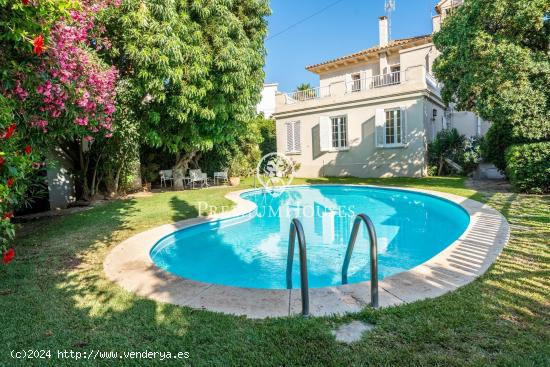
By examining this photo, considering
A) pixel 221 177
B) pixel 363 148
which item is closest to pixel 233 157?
pixel 221 177

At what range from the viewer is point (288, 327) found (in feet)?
9.39

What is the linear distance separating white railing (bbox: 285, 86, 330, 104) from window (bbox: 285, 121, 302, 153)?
1.59 meters

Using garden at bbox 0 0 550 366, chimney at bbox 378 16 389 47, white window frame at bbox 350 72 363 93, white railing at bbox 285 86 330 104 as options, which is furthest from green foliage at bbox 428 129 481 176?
chimney at bbox 378 16 389 47

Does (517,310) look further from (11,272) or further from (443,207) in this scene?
(443,207)

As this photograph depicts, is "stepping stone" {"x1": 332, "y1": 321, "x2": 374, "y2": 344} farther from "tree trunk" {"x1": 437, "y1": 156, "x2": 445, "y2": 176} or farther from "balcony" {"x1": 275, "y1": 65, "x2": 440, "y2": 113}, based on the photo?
"tree trunk" {"x1": 437, "y1": 156, "x2": 445, "y2": 176}

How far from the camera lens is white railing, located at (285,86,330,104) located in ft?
67.0

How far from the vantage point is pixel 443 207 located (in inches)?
382

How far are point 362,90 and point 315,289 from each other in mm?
16572

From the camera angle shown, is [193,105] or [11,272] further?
[193,105]

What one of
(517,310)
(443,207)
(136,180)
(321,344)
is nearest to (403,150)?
(443,207)

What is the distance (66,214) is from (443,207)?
439 inches

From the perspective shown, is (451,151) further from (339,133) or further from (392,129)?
(339,133)

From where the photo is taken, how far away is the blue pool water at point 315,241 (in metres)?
5.77

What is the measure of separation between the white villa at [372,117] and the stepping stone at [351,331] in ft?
50.5
